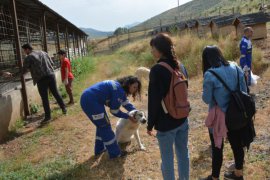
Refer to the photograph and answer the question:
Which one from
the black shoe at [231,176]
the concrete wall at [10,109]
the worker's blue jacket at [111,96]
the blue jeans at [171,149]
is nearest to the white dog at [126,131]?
the worker's blue jacket at [111,96]

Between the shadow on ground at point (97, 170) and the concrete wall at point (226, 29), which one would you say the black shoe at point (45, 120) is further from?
the concrete wall at point (226, 29)

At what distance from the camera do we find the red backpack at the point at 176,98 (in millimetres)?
3227

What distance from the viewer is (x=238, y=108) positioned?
3486 millimetres

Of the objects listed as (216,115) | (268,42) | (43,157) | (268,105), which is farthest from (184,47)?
(216,115)

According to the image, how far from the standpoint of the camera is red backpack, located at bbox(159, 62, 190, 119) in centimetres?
323

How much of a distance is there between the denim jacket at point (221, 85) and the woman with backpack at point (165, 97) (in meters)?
0.33

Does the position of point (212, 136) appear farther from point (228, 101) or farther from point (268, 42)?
point (268, 42)

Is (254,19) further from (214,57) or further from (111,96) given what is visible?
(214,57)

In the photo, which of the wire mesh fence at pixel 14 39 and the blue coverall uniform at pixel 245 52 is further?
the wire mesh fence at pixel 14 39

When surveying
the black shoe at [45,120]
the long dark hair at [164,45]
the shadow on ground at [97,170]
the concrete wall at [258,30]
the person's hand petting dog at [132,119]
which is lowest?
the shadow on ground at [97,170]

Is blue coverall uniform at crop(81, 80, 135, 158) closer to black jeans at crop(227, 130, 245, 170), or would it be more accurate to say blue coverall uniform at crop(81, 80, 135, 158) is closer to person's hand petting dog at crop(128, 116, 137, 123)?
person's hand petting dog at crop(128, 116, 137, 123)

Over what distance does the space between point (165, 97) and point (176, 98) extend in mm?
115

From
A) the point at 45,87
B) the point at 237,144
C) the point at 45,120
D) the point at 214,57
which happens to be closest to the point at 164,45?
the point at 214,57

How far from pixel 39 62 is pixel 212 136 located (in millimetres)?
5063
